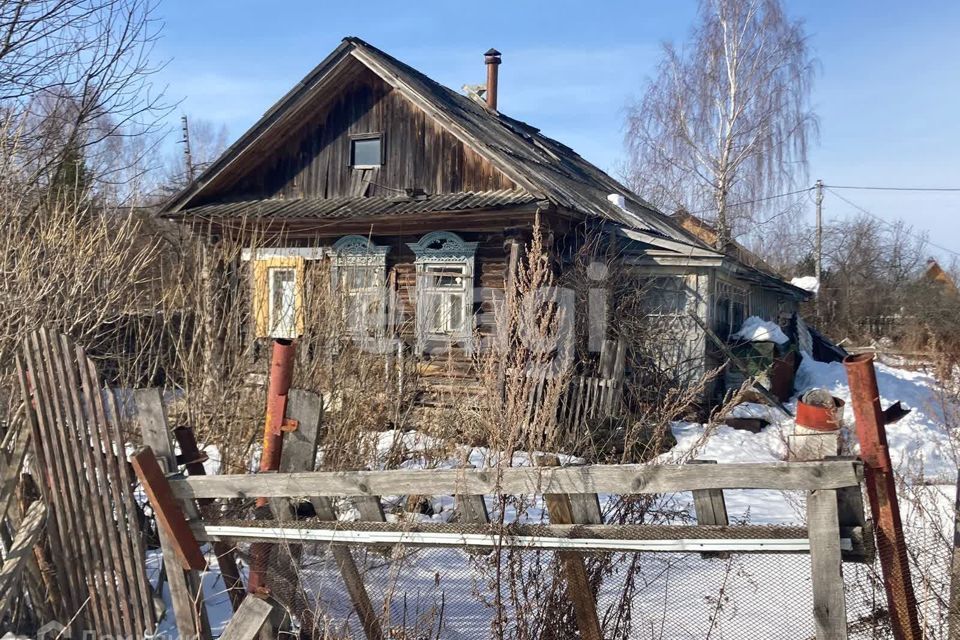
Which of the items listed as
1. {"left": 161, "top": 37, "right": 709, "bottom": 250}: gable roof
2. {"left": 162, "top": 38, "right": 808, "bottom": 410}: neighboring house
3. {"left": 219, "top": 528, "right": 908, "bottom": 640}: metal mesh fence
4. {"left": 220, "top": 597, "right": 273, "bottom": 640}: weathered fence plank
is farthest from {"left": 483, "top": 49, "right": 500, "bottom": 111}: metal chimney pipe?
{"left": 220, "top": 597, "right": 273, "bottom": 640}: weathered fence plank

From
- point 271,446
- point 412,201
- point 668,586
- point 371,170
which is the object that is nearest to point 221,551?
point 271,446

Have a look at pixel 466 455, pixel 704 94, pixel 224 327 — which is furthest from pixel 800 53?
pixel 466 455

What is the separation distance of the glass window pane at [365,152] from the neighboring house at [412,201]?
0.06ft

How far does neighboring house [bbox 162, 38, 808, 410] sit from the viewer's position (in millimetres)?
11000

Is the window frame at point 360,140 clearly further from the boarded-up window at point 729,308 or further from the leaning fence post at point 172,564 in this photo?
the leaning fence post at point 172,564

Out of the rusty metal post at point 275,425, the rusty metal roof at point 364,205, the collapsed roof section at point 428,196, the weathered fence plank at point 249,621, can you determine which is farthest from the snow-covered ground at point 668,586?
the collapsed roof section at point 428,196

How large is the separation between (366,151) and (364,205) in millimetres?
1211

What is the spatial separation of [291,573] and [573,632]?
1143mm

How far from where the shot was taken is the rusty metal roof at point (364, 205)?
34.8ft

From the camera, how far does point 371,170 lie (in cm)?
1222

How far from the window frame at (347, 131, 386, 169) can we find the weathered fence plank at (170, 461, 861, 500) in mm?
9417

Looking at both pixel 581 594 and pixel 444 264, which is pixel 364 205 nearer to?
pixel 444 264

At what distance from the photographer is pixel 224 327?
5.91m

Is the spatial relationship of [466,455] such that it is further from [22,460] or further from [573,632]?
[22,460]
